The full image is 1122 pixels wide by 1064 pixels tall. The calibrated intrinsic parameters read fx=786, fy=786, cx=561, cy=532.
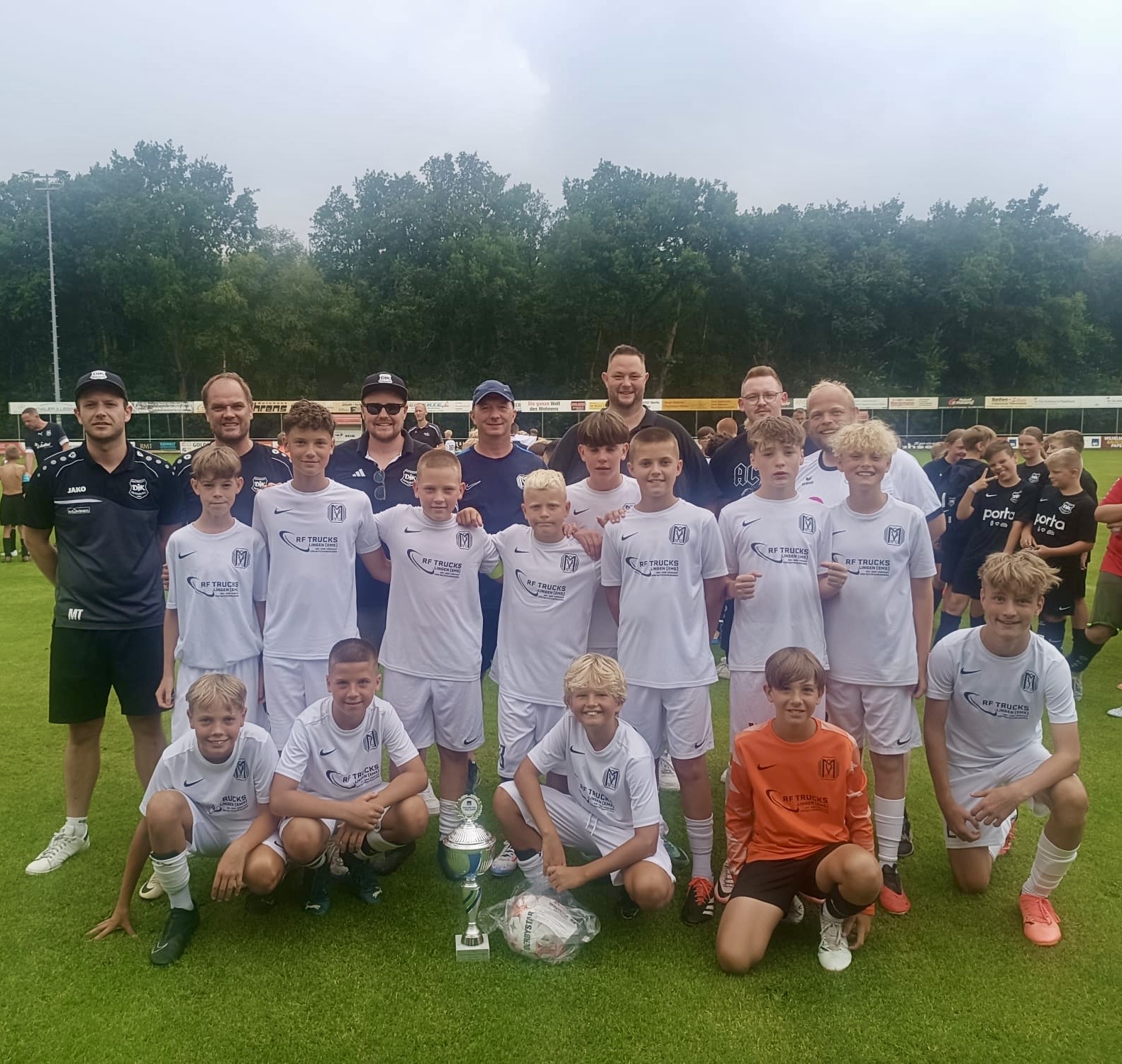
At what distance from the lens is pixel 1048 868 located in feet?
10.6

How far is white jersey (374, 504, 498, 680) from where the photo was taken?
12.3ft

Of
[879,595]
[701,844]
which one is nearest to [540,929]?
[701,844]

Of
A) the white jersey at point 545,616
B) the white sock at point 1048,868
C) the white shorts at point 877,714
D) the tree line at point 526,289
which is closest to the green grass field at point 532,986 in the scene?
the white sock at point 1048,868

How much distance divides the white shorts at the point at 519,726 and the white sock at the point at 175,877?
1.36 meters

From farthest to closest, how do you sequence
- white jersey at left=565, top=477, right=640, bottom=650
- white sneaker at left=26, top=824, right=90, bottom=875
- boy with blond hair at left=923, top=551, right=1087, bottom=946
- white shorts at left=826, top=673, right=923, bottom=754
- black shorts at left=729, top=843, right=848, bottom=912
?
1. white jersey at left=565, top=477, right=640, bottom=650
2. white sneaker at left=26, top=824, right=90, bottom=875
3. white shorts at left=826, top=673, right=923, bottom=754
4. boy with blond hair at left=923, top=551, right=1087, bottom=946
5. black shorts at left=729, top=843, right=848, bottom=912

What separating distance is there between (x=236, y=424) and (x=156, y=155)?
57786 millimetres

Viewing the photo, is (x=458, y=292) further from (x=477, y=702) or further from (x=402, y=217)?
(x=477, y=702)

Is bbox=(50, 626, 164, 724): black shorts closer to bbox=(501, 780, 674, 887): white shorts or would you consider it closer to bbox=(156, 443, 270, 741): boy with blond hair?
bbox=(156, 443, 270, 741): boy with blond hair

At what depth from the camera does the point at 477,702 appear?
3.82 meters

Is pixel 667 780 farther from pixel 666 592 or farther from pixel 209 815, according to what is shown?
pixel 209 815

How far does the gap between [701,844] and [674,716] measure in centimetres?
58

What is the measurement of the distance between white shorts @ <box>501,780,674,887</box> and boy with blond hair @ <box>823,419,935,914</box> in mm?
1074

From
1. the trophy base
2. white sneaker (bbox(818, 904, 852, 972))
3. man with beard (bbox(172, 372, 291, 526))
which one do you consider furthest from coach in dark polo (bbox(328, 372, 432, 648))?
white sneaker (bbox(818, 904, 852, 972))

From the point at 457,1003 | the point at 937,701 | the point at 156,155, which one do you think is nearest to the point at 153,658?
the point at 457,1003
